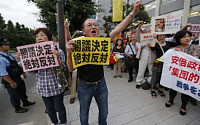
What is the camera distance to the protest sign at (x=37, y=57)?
1.71 m

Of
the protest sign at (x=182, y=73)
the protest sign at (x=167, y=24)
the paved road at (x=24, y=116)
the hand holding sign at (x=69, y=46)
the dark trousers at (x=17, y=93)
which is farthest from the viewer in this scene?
the protest sign at (x=167, y=24)

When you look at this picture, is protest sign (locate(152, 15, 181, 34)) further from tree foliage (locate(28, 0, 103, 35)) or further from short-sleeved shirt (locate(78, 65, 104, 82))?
tree foliage (locate(28, 0, 103, 35))

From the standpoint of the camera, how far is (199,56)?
2.19m

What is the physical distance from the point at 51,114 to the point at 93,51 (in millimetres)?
1499

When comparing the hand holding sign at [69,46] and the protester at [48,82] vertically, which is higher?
the hand holding sign at [69,46]

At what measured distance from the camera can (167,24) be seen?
110 inches

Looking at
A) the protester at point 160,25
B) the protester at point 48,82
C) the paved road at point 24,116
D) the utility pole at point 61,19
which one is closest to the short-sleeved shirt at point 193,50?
the protester at point 160,25

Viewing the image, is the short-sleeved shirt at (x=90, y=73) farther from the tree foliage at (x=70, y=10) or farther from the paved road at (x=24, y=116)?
the tree foliage at (x=70, y=10)

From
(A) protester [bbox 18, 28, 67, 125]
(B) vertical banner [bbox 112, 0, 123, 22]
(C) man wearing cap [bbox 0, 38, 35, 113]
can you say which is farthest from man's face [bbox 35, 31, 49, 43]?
(B) vertical banner [bbox 112, 0, 123, 22]

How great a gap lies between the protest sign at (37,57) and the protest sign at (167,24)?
9.01 feet

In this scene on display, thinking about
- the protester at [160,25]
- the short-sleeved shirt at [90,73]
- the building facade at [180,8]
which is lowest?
the short-sleeved shirt at [90,73]

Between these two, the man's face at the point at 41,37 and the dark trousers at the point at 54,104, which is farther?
the dark trousers at the point at 54,104

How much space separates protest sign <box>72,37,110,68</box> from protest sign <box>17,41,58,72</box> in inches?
19.1

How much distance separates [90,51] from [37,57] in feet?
3.11
